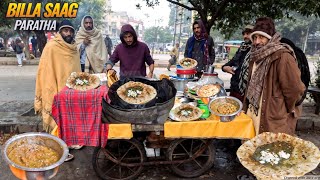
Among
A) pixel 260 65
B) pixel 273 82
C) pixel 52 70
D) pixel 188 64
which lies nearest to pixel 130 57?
pixel 188 64

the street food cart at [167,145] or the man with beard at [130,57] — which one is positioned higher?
the man with beard at [130,57]

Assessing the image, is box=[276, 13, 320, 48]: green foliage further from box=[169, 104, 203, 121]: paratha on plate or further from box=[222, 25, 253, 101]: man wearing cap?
box=[169, 104, 203, 121]: paratha on plate

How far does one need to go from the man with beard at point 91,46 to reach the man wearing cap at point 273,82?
3.22 metres

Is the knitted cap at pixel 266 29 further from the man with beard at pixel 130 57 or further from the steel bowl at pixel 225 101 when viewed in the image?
the man with beard at pixel 130 57

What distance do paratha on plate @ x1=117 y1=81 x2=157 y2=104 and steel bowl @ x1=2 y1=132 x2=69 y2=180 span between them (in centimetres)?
85

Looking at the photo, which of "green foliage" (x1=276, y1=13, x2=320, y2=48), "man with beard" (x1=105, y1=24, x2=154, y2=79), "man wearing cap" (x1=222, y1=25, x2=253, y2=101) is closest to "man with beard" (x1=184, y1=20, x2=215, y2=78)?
"man wearing cap" (x1=222, y1=25, x2=253, y2=101)

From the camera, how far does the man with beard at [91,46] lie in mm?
5102

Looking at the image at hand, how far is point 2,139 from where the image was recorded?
444cm

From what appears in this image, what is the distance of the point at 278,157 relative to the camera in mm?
2061

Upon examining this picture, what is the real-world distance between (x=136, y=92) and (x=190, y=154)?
1.03 m

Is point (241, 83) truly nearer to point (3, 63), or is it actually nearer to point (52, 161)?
point (52, 161)

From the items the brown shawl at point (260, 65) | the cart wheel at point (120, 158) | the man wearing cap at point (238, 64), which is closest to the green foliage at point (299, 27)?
the man wearing cap at point (238, 64)

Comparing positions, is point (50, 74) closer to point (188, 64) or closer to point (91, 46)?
point (91, 46)

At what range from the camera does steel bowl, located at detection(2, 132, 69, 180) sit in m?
1.93
